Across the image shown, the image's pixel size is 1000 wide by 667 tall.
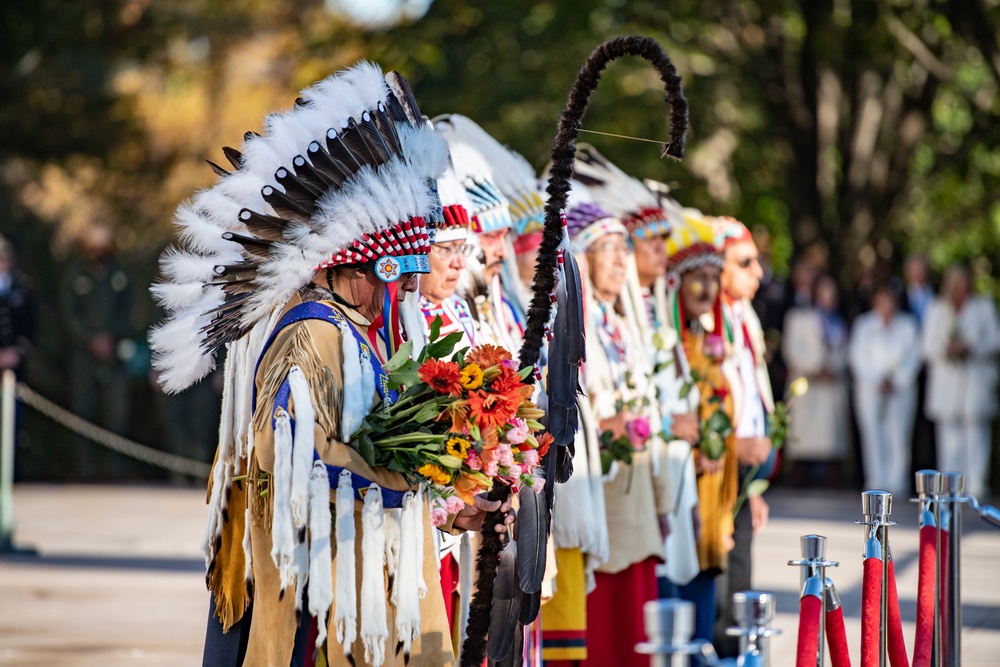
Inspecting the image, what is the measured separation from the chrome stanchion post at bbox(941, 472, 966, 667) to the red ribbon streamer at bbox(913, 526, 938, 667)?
0.22 feet

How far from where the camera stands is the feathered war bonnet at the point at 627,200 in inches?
278

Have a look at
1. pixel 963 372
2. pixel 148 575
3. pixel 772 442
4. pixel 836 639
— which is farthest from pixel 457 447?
pixel 963 372

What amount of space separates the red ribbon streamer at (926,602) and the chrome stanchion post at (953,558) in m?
0.07

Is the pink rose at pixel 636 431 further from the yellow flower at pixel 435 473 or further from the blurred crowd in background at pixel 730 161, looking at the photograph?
the blurred crowd in background at pixel 730 161

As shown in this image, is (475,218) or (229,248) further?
(475,218)

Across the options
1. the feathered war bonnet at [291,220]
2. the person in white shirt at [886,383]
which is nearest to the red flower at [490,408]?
the feathered war bonnet at [291,220]

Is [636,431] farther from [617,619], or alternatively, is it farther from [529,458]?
[529,458]

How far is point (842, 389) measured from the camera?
14227 mm

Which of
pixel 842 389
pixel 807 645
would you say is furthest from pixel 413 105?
pixel 842 389

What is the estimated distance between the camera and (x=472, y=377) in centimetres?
381

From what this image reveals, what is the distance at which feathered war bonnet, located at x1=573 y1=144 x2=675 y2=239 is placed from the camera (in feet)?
23.2

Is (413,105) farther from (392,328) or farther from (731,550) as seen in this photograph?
(731,550)

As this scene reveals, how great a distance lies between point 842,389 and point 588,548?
8.88 m

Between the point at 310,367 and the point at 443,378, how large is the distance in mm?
363
